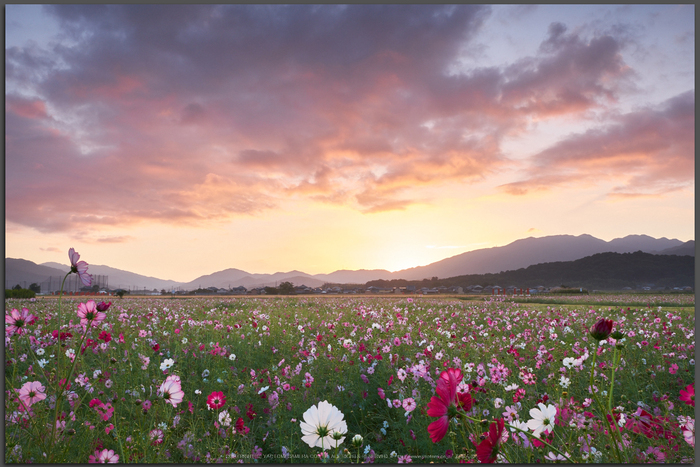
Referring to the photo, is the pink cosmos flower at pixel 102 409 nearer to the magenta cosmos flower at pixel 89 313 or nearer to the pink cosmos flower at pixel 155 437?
the pink cosmos flower at pixel 155 437

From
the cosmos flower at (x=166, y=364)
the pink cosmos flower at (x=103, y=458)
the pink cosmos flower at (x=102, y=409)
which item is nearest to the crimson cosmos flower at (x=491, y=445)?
the pink cosmos flower at (x=103, y=458)

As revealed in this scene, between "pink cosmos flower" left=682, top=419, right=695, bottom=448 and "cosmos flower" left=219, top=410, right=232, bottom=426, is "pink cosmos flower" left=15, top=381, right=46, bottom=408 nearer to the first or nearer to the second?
"cosmos flower" left=219, top=410, right=232, bottom=426

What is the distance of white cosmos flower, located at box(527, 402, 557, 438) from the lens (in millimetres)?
1855

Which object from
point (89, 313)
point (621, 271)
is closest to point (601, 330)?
point (89, 313)

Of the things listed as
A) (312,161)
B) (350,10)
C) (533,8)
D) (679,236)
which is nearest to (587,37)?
(533,8)

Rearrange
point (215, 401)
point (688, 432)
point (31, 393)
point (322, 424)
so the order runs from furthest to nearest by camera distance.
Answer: point (215, 401)
point (31, 393)
point (688, 432)
point (322, 424)

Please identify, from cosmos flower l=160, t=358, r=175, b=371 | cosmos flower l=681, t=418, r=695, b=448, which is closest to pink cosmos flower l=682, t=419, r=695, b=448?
cosmos flower l=681, t=418, r=695, b=448

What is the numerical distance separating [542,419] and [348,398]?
6.90 feet

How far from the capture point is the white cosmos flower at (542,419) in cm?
186

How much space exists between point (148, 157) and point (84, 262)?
6.66 feet

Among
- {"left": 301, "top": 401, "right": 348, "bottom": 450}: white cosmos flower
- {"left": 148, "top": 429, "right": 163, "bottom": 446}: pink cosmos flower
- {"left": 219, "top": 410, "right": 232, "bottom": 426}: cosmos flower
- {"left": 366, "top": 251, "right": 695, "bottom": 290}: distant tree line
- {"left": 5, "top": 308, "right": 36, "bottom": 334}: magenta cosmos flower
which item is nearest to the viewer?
{"left": 301, "top": 401, "right": 348, "bottom": 450}: white cosmos flower

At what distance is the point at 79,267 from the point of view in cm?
209

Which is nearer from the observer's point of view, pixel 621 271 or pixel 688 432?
pixel 688 432

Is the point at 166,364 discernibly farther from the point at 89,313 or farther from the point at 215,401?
the point at 89,313
